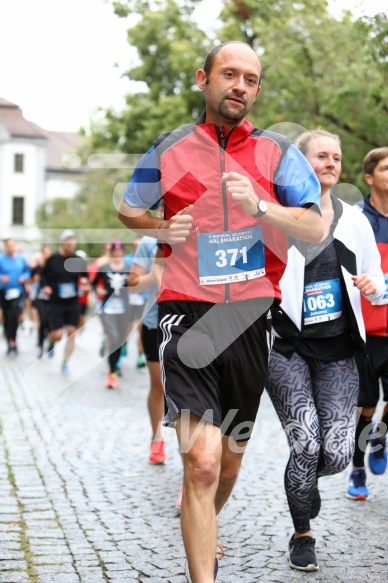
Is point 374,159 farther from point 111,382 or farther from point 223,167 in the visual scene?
point 111,382

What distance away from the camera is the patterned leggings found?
4.58 m

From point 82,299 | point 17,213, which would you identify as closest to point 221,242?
point 82,299

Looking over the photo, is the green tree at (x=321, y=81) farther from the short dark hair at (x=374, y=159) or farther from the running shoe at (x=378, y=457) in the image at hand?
the running shoe at (x=378, y=457)

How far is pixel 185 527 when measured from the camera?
3633mm

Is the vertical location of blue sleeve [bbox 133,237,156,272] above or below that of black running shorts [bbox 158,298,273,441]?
above

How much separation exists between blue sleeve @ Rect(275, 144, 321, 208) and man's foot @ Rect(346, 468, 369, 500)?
264 centimetres

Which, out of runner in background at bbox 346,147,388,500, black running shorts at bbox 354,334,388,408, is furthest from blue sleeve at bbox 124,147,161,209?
black running shorts at bbox 354,334,388,408

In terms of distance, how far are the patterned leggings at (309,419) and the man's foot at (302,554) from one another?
6 cm

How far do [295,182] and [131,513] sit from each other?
2.54 meters

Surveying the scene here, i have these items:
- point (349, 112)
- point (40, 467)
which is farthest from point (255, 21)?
point (40, 467)

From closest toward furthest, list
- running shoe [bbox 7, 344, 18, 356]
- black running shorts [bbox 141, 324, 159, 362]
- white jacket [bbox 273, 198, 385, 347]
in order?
white jacket [bbox 273, 198, 385, 347], black running shorts [bbox 141, 324, 159, 362], running shoe [bbox 7, 344, 18, 356]

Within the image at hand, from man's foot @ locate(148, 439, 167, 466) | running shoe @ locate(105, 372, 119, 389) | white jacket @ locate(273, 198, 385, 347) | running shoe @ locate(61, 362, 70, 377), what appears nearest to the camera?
white jacket @ locate(273, 198, 385, 347)

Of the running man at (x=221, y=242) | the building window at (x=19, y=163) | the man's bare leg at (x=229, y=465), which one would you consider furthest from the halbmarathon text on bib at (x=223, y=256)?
the building window at (x=19, y=163)

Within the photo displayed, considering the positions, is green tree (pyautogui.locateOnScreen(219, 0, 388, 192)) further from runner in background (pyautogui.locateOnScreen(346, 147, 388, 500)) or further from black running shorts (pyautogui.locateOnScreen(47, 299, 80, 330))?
runner in background (pyautogui.locateOnScreen(346, 147, 388, 500))
